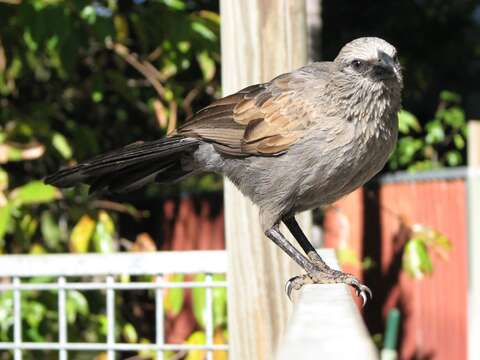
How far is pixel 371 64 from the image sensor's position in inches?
85.7

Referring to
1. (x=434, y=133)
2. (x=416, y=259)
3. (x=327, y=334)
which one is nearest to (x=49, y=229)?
(x=416, y=259)

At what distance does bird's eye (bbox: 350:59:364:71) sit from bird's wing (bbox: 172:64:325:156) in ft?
0.47

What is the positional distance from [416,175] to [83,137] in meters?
2.73

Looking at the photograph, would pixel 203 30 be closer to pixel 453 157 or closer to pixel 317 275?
pixel 317 275

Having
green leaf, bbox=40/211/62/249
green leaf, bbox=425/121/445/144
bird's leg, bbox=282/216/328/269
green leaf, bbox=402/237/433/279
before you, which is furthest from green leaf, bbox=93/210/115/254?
green leaf, bbox=425/121/445/144

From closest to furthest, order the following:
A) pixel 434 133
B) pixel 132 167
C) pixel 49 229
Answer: pixel 132 167 → pixel 49 229 → pixel 434 133

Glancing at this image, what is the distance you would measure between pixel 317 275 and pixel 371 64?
21.3 inches

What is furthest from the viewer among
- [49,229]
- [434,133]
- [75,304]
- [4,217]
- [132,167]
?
[434,133]

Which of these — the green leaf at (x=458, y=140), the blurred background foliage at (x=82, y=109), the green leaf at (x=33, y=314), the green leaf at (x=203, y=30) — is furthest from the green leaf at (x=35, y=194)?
the green leaf at (x=458, y=140)

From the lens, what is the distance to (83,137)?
3.82 m

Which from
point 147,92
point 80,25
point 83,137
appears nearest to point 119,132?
point 147,92

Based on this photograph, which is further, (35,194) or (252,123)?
(35,194)

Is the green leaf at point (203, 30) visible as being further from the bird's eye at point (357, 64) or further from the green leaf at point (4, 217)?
the bird's eye at point (357, 64)

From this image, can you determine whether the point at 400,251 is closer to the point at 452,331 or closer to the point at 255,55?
the point at 452,331
